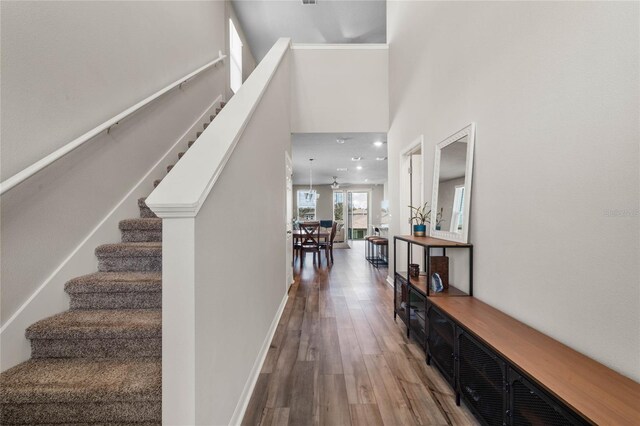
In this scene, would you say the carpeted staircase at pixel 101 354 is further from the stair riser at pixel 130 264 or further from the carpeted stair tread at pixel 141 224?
the carpeted stair tread at pixel 141 224

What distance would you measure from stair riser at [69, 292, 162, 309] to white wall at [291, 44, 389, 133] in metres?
3.63

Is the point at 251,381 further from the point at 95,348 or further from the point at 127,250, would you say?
the point at 127,250

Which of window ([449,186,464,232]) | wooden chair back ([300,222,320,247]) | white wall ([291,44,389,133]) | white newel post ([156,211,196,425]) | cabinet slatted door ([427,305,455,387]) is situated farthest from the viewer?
wooden chair back ([300,222,320,247])

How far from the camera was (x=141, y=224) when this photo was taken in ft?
6.83

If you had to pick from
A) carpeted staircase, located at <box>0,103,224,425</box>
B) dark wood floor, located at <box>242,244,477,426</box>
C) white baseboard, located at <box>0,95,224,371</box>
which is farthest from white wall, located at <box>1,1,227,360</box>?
dark wood floor, located at <box>242,244,477,426</box>

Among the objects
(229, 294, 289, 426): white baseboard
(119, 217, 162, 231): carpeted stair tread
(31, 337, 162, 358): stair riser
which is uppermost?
(119, 217, 162, 231): carpeted stair tread

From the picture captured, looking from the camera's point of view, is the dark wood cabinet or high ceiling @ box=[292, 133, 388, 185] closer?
the dark wood cabinet

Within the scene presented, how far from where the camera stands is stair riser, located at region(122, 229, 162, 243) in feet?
6.82

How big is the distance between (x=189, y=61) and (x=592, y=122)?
3.98 meters

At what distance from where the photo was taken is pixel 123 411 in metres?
1.19

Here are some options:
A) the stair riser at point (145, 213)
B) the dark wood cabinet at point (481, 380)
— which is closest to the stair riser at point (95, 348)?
the stair riser at point (145, 213)

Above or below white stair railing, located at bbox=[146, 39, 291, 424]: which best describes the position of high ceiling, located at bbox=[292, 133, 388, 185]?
above

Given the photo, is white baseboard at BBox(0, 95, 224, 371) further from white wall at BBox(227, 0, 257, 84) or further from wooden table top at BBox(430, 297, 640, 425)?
white wall at BBox(227, 0, 257, 84)

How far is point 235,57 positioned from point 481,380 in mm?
6279
